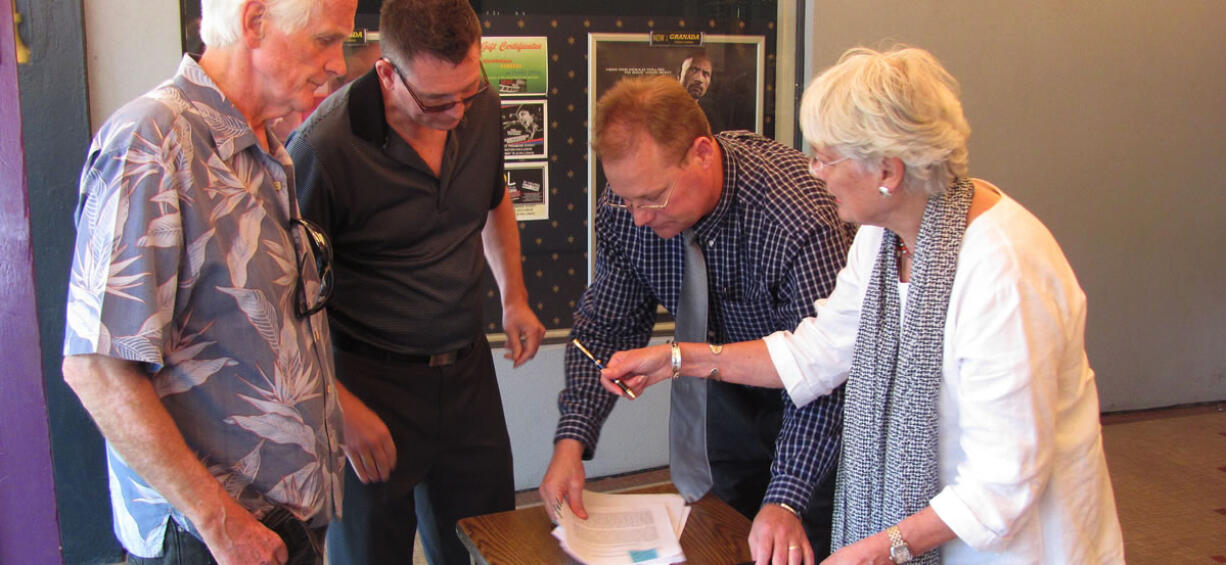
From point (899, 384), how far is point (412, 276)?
3.64ft

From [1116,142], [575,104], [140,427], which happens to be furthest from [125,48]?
[1116,142]

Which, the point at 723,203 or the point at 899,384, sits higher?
the point at 723,203

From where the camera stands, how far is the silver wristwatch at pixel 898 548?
1489 millimetres

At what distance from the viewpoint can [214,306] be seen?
4.63 ft

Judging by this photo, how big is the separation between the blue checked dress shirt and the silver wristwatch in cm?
31

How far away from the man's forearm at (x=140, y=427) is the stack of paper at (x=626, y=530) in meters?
0.67

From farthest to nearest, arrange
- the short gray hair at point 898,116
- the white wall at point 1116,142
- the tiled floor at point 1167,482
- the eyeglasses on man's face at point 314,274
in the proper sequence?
the white wall at point 1116,142 → the tiled floor at point 1167,482 → the eyeglasses on man's face at point 314,274 → the short gray hair at point 898,116

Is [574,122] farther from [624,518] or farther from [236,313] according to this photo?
[236,313]

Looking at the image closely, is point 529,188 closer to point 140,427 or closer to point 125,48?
point 125,48

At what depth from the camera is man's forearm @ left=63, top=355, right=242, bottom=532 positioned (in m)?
1.31

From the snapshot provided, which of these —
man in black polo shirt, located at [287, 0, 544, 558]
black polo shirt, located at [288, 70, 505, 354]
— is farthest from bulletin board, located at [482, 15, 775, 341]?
black polo shirt, located at [288, 70, 505, 354]

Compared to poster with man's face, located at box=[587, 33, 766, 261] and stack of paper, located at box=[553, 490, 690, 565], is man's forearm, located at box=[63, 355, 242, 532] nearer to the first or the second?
stack of paper, located at box=[553, 490, 690, 565]

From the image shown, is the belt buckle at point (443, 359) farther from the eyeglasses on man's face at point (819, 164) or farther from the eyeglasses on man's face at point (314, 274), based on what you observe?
the eyeglasses on man's face at point (819, 164)

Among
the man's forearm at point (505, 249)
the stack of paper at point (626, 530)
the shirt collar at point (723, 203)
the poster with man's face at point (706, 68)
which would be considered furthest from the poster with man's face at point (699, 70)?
the stack of paper at point (626, 530)
